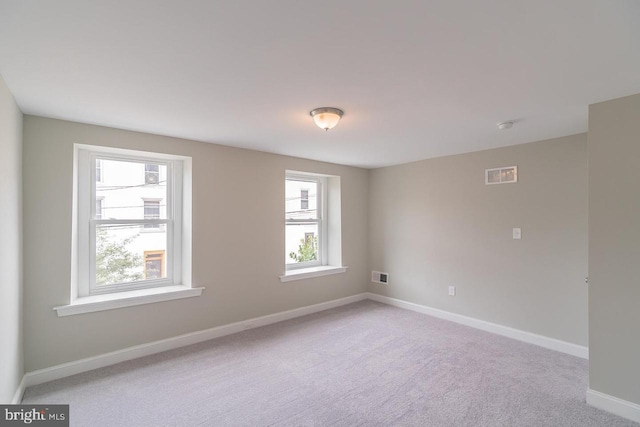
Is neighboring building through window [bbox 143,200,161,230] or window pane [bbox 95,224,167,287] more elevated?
neighboring building through window [bbox 143,200,161,230]

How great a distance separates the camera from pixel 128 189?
327 centimetres

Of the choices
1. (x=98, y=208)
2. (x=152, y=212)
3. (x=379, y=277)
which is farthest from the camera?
(x=379, y=277)

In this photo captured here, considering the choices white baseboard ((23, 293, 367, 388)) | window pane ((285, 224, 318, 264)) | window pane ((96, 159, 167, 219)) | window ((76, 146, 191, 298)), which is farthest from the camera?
window pane ((285, 224, 318, 264))

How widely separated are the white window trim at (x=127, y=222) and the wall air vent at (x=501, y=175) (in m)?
3.70

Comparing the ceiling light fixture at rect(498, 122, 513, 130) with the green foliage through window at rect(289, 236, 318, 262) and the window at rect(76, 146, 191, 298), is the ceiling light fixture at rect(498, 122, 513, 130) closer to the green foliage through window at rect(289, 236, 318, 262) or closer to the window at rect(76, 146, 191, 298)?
the green foliage through window at rect(289, 236, 318, 262)

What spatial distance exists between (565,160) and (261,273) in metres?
3.79

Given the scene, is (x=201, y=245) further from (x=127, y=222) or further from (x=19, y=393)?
(x=19, y=393)

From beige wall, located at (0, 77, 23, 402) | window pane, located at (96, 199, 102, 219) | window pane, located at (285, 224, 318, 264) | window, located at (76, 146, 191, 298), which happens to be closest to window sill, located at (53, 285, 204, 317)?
window, located at (76, 146, 191, 298)

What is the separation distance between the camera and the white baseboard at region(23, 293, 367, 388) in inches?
102

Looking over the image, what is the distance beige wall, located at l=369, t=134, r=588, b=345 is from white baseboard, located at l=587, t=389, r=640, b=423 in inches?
42.2

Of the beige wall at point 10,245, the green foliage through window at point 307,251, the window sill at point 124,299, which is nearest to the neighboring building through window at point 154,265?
the window sill at point 124,299

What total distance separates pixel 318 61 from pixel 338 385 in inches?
97.8

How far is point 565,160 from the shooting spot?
10.7 feet

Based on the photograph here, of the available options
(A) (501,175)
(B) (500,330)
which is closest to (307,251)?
(B) (500,330)
